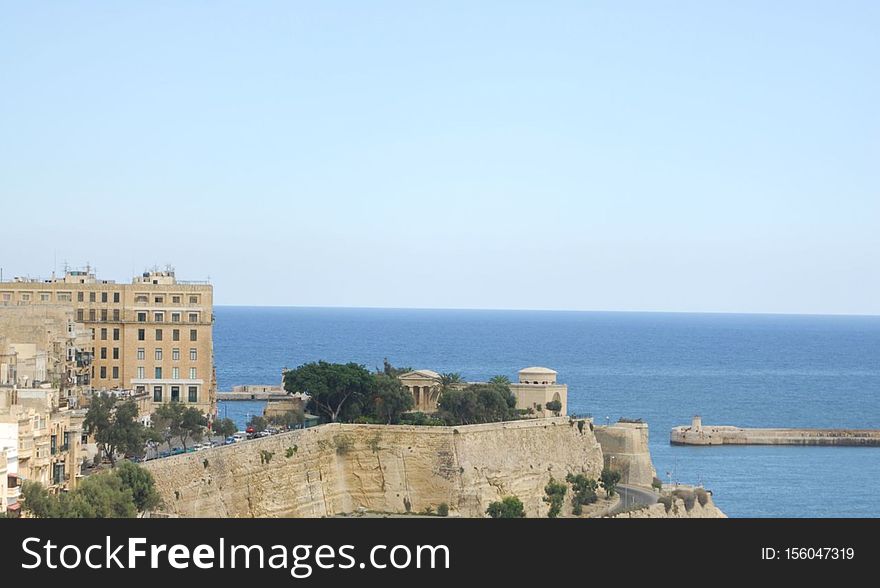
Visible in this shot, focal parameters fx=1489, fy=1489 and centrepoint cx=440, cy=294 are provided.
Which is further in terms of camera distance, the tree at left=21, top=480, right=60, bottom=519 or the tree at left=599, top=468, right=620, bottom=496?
the tree at left=599, top=468, right=620, bottom=496

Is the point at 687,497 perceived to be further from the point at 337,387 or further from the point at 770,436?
the point at 770,436

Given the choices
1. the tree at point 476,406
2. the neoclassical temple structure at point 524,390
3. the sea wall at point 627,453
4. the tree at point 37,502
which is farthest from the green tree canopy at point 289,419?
the tree at point 37,502

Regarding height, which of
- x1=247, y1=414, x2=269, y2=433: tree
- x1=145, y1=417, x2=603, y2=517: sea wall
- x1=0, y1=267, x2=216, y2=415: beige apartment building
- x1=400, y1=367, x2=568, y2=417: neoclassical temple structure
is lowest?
x1=145, y1=417, x2=603, y2=517: sea wall

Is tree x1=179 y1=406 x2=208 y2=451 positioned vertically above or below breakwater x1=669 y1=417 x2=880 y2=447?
above

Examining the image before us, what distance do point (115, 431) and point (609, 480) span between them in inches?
744

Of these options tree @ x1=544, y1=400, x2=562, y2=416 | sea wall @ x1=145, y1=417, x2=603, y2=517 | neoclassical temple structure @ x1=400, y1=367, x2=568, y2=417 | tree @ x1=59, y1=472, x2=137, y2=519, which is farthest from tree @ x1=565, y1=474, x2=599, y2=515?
tree @ x1=59, y1=472, x2=137, y2=519

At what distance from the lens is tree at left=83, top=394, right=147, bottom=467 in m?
40.7

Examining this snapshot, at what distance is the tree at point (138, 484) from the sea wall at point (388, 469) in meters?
5.42

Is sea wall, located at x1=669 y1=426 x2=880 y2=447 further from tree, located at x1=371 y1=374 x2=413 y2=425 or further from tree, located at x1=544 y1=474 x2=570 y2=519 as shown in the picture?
tree, located at x1=544 y1=474 x2=570 y2=519

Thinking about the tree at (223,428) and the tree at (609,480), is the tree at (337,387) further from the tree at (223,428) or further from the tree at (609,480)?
the tree at (609,480)

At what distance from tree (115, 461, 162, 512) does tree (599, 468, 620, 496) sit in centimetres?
2077

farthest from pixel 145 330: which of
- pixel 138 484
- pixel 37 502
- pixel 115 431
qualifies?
pixel 37 502
